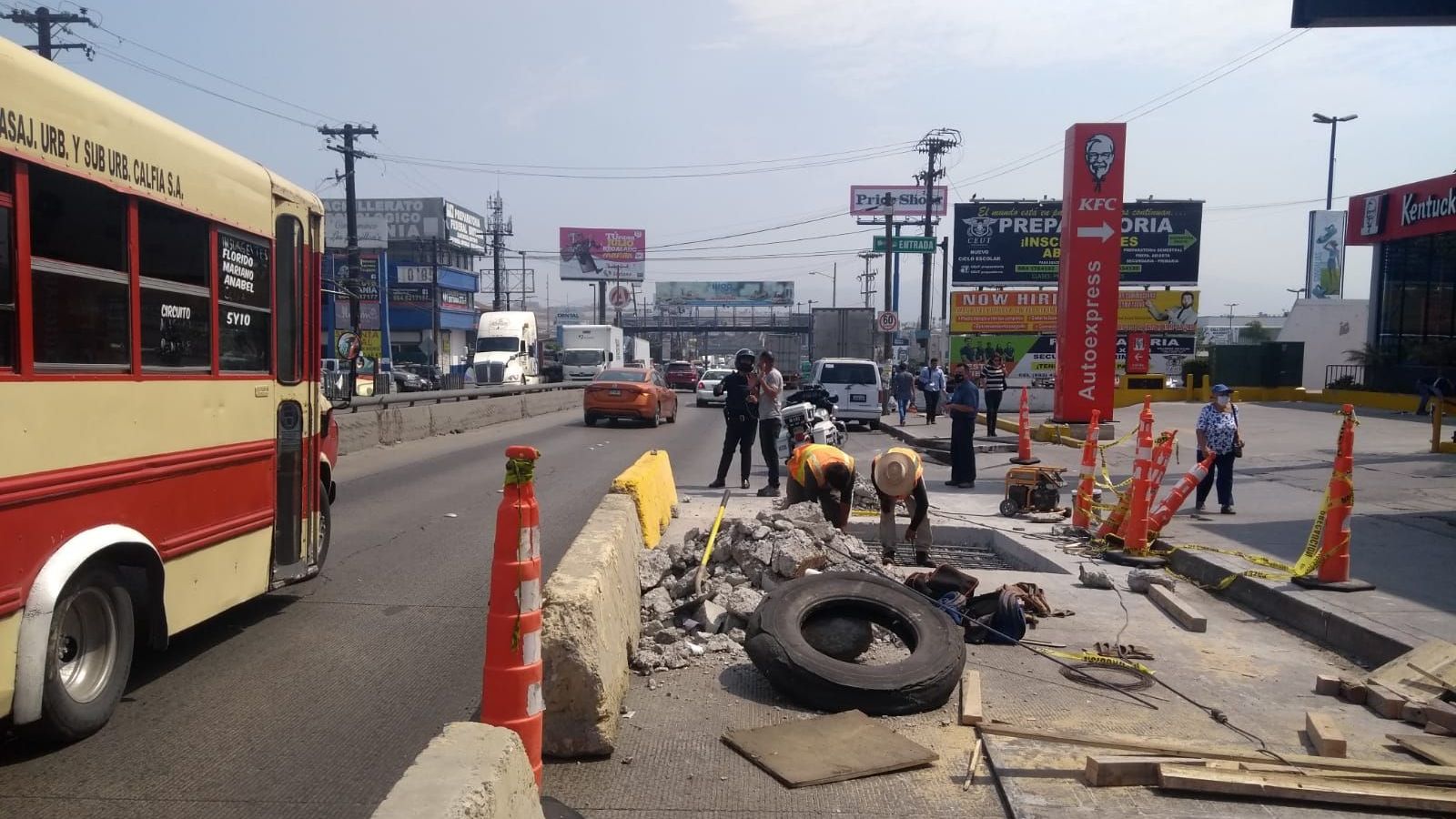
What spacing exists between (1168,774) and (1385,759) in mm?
1319

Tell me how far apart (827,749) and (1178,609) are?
399cm

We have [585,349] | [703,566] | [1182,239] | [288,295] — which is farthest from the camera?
[585,349]

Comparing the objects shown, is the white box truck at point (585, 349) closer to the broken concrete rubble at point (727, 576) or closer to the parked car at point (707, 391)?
the parked car at point (707, 391)

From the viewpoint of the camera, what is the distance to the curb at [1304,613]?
6.66 metres

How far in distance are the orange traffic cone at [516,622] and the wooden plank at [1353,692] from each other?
463 centimetres

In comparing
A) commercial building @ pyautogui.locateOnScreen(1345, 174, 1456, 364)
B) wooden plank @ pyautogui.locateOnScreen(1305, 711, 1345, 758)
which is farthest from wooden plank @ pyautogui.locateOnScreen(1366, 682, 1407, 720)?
commercial building @ pyautogui.locateOnScreen(1345, 174, 1456, 364)

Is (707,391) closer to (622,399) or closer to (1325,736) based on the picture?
(622,399)

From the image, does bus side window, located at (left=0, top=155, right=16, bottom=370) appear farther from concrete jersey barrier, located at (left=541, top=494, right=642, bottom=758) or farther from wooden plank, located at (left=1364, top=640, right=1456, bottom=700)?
wooden plank, located at (left=1364, top=640, right=1456, bottom=700)

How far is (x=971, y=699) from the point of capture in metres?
5.39

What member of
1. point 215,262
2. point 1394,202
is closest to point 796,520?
point 215,262

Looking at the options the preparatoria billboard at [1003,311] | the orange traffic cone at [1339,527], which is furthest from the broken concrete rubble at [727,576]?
the preparatoria billboard at [1003,311]

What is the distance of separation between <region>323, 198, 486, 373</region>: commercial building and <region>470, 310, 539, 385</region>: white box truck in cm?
1131

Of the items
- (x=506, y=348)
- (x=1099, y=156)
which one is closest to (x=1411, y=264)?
(x=1099, y=156)

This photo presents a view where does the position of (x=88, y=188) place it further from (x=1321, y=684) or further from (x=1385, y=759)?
(x=1321, y=684)
